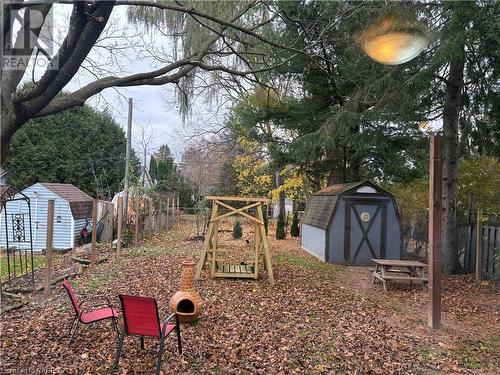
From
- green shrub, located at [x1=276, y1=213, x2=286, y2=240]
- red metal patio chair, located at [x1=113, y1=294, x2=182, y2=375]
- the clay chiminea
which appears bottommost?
green shrub, located at [x1=276, y1=213, x2=286, y2=240]

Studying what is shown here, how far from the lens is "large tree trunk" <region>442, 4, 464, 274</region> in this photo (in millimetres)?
9273

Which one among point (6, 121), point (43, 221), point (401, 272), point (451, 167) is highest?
point (6, 121)

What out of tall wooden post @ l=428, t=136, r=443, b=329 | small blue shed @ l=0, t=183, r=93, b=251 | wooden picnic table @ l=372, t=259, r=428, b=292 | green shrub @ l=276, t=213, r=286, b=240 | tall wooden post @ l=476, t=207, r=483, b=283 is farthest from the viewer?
green shrub @ l=276, t=213, r=286, b=240

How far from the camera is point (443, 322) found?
5.89 meters

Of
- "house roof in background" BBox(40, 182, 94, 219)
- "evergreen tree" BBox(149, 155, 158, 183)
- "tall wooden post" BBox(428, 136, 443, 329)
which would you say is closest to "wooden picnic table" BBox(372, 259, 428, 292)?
"tall wooden post" BBox(428, 136, 443, 329)

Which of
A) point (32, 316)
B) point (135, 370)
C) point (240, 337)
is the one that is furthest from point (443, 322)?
point (32, 316)

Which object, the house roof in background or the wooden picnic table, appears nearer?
the wooden picnic table

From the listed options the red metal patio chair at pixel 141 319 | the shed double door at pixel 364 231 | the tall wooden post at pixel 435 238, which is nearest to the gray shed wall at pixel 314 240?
the shed double door at pixel 364 231

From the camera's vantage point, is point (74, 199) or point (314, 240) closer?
point (314, 240)

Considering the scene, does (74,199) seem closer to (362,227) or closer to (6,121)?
(362,227)

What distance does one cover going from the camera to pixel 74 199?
1562cm

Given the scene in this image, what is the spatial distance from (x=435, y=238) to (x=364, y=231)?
5.85 metres

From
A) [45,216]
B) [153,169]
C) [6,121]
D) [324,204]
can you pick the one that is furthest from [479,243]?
[153,169]

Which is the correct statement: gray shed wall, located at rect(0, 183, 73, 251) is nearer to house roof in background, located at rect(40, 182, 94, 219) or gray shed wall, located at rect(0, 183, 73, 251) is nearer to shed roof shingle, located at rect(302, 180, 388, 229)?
house roof in background, located at rect(40, 182, 94, 219)
